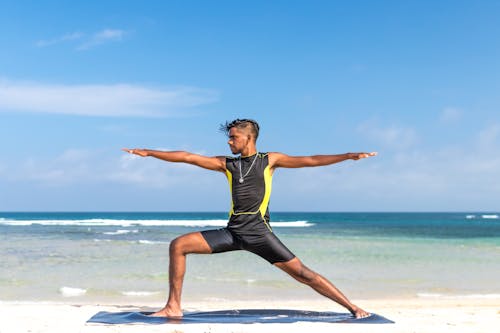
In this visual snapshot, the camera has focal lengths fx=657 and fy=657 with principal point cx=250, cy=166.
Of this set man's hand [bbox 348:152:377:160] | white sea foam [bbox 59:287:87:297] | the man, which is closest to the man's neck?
the man

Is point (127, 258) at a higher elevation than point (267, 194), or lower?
lower

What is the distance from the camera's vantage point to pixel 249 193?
254 inches

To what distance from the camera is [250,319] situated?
22.1 ft

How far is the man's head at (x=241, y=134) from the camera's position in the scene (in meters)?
6.53

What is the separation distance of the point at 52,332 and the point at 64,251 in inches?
503

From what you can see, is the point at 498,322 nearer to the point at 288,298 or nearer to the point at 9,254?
the point at 288,298

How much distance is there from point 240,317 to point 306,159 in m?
1.83

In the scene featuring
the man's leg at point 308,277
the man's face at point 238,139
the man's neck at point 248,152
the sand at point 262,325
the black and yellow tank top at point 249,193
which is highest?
the man's face at point 238,139

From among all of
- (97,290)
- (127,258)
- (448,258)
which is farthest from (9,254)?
(448,258)

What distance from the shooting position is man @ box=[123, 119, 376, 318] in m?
6.39

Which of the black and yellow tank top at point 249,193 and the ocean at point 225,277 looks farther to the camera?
the ocean at point 225,277

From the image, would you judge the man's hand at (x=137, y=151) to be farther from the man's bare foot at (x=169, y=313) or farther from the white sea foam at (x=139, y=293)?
the white sea foam at (x=139, y=293)

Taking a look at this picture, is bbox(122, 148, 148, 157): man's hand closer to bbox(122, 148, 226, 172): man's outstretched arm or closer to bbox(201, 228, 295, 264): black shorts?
bbox(122, 148, 226, 172): man's outstretched arm

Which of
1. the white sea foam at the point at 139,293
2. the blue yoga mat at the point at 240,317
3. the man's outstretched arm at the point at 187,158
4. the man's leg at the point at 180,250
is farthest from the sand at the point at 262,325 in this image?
the man's outstretched arm at the point at 187,158
